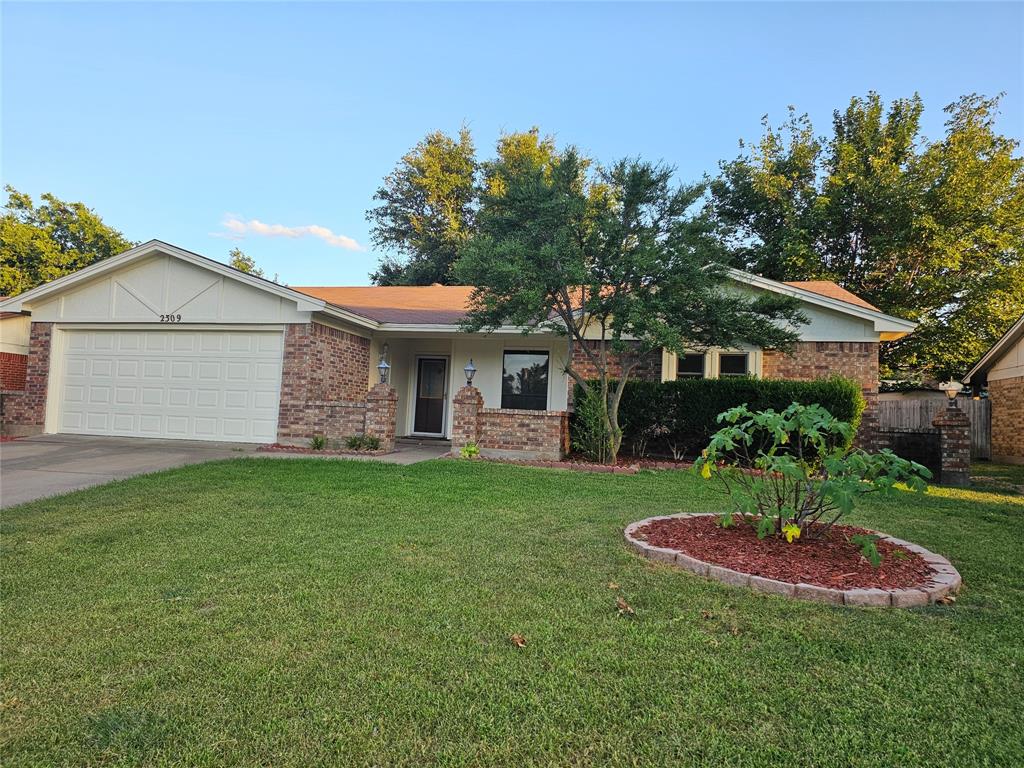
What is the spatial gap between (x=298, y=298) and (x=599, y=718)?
1062cm

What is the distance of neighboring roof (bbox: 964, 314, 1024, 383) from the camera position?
13.4m

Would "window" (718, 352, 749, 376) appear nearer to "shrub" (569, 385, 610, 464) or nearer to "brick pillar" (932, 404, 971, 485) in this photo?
"shrub" (569, 385, 610, 464)

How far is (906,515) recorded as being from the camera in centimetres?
615

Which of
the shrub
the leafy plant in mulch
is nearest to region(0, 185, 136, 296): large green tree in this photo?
the shrub

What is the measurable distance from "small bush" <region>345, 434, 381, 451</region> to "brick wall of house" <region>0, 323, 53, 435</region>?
7489 mm

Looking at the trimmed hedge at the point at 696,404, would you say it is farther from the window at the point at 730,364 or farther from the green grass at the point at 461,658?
the green grass at the point at 461,658

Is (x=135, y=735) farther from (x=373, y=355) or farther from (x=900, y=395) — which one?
(x=900, y=395)

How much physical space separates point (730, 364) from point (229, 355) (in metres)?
11.0

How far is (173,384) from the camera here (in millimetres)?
11938

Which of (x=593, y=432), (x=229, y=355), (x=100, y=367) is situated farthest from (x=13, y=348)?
(x=593, y=432)

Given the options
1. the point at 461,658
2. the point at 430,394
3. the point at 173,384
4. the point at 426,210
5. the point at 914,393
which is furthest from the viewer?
the point at 426,210

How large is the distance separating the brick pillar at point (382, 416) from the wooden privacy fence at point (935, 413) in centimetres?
1322

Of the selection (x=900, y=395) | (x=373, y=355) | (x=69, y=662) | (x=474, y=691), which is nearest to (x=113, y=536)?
(x=69, y=662)

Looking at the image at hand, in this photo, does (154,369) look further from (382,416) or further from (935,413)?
(935,413)
